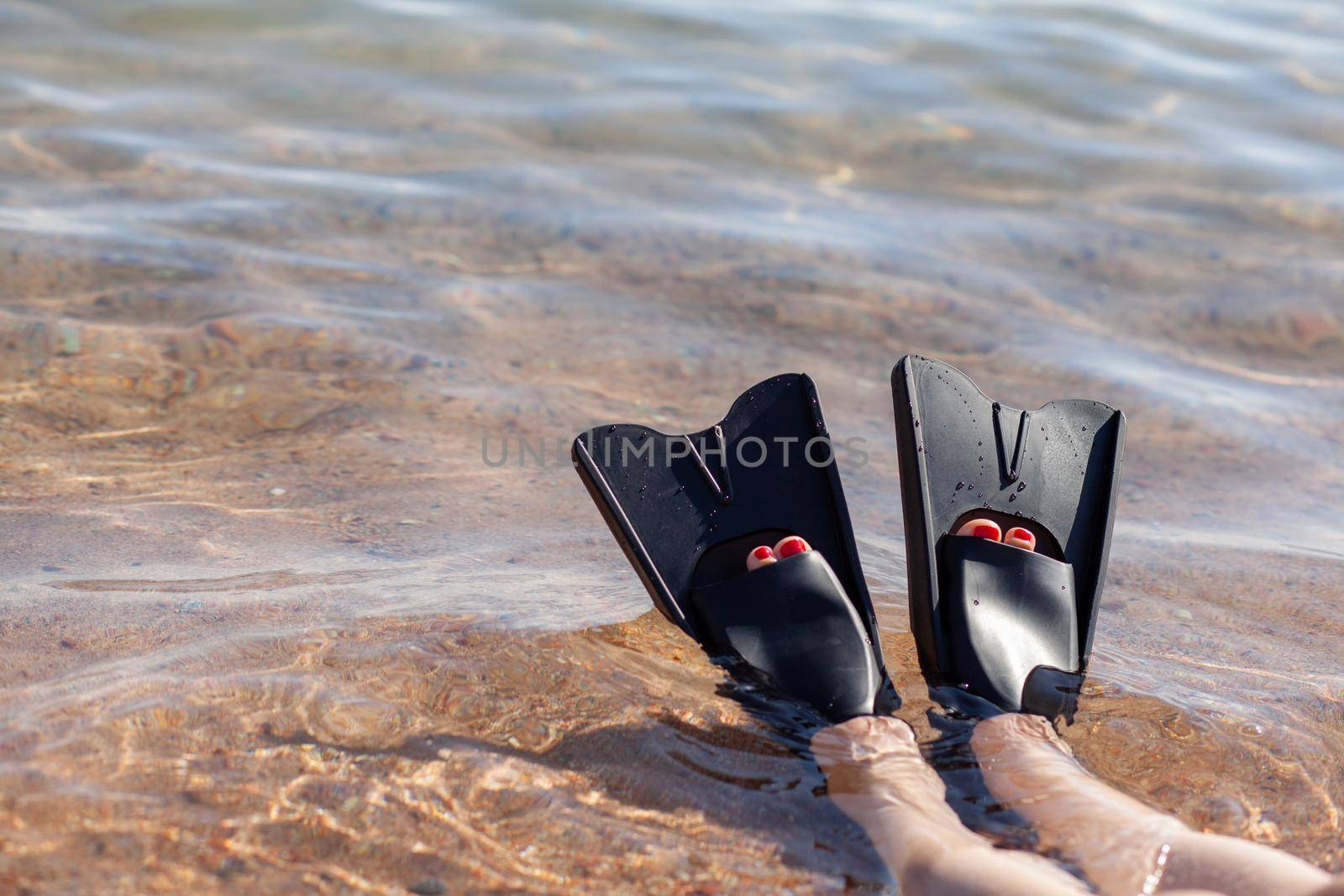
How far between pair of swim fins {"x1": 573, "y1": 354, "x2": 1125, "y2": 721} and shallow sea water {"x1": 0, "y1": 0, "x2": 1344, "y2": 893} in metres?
0.11

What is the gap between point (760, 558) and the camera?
2.50 metres

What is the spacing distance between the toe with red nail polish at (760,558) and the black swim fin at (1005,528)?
306mm

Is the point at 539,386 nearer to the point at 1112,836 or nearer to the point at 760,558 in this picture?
the point at 760,558

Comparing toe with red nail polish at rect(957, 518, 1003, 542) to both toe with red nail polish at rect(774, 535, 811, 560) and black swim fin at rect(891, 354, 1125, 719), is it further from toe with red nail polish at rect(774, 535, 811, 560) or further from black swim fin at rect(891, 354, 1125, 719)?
toe with red nail polish at rect(774, 535, 811, 560)

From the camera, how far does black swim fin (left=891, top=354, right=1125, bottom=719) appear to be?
2.34 meters

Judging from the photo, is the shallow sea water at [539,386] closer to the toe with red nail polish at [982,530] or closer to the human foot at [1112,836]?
the human foot at [1112,836]

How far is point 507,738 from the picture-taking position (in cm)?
199

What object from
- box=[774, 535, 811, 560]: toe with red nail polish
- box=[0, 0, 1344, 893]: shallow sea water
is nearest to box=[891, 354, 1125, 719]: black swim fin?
box=[0, 0, 1344, 893]: shallow sea water

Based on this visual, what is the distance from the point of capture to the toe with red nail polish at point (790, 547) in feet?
8.25

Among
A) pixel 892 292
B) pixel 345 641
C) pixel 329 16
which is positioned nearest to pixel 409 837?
pixel 345 641

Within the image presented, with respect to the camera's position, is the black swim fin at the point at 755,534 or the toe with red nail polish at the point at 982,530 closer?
the black swim fin at the point at 755,534

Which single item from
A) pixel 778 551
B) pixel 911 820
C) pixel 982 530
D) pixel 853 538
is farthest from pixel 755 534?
pixel 911 820

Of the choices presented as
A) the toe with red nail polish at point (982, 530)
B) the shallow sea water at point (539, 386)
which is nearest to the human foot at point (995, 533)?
the toe with red nail polish at point (982, 530)

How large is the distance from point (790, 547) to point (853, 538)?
151 mm
